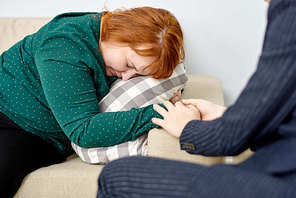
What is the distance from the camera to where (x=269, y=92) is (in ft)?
2.40

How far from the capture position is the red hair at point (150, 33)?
1216 millimetres

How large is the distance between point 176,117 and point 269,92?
1.41ft

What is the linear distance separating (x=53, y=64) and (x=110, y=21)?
0.83 feet

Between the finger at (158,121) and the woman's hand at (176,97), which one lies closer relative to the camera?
the finger at (158,121)

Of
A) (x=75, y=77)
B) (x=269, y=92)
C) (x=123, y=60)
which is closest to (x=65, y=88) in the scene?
(x=75, y=77)

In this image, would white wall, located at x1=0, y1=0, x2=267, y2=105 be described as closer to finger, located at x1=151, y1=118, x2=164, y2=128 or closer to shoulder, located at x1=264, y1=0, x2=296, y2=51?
finger, located at x1=151, y1=118, x2=164, y2=128

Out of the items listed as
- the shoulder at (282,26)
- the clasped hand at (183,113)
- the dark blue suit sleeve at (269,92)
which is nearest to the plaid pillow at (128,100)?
the clasped hand at (183,113)

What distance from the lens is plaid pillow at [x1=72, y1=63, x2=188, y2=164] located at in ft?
4.07

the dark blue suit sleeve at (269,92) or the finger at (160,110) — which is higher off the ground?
the dark blue suit sleeve at (269,92)

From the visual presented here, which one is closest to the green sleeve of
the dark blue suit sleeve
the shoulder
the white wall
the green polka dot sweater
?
the green polka dot sweater

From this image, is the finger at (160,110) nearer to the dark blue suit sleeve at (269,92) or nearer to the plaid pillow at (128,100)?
the plaid pillow at (128,100)

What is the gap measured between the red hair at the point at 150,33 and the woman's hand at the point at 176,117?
18cm

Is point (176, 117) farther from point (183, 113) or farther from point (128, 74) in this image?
point (128, 74)

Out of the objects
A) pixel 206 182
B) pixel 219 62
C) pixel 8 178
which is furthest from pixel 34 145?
pixel 219 62
